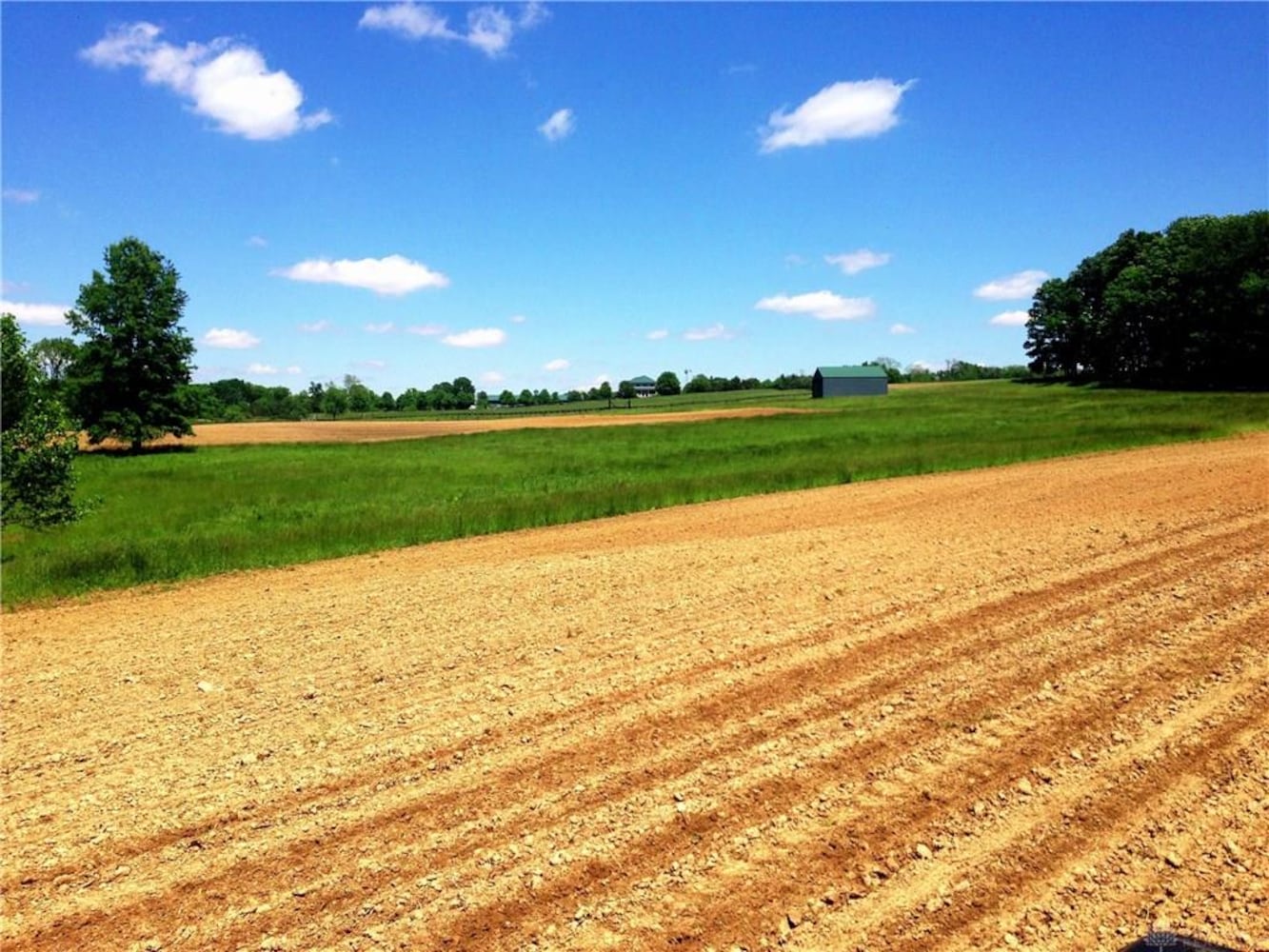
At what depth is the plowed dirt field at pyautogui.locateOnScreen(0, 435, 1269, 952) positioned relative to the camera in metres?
4.02

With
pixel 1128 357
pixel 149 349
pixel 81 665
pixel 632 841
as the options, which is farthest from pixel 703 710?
pixel 1128 357

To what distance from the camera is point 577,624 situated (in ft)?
28.8

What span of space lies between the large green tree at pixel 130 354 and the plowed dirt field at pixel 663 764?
50647mm

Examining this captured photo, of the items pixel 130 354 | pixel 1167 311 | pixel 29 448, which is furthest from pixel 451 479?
pixel 1167 311

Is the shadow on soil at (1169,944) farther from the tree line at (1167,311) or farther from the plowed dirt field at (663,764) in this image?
the tree line at (1167,311)

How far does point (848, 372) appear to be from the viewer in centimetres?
12294

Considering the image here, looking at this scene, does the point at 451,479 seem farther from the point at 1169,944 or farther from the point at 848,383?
the point at 848,383

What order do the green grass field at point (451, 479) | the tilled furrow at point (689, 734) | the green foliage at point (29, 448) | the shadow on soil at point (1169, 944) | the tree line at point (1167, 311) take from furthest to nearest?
the tree line at point (1167, 311), the green grass field at point (451, 479), the green foliage at point (29, 448), the tilled furrow at point (689, 734), the shadow on soil at point (1169, 944)

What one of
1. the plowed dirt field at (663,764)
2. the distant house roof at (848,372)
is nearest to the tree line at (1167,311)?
the distant house roof at (848,372)

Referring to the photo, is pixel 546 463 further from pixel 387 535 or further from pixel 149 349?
pixel 149 349

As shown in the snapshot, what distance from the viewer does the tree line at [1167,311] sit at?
249 ft

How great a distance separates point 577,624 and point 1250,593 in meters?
7.87

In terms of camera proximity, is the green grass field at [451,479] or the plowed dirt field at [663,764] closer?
the plowed dirt field at [663,764]

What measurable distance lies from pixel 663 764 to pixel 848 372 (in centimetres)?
12417
